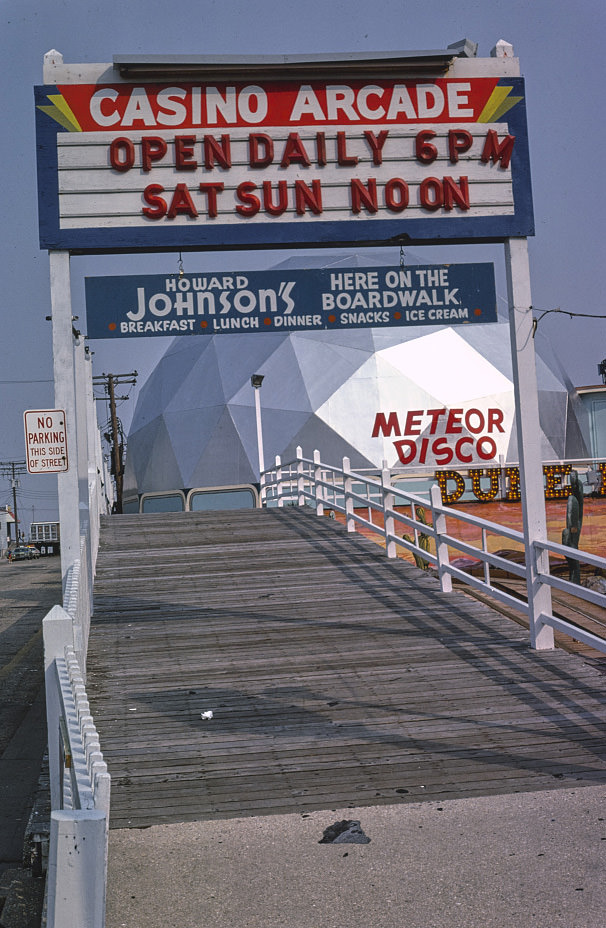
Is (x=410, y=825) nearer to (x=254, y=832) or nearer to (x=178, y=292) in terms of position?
(x=254, y=832)

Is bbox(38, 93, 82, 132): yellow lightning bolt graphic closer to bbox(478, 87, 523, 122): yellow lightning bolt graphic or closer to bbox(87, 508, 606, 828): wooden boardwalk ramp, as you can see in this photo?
bbox(478, 87, 523, 122): yellow lightning bolt graphic

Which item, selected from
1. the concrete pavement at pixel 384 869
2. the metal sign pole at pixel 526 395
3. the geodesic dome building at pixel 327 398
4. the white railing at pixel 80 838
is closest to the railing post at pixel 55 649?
the concrete pavement at pixel 384 869

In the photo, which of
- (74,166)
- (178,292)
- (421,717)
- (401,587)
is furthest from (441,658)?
(74,166)

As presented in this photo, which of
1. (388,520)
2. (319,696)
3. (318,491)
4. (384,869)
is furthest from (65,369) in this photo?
(318,491)

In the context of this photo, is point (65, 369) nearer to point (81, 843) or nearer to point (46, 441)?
point (46, 441)

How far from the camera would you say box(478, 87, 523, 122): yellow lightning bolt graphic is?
10594 mm

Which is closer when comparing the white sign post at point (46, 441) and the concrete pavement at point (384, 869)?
the concrete pavement at point (384, 869)

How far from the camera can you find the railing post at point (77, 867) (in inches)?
115

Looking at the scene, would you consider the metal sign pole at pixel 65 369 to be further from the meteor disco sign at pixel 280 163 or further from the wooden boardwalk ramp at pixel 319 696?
the wooden boardwalk ramp at pixel 319 696

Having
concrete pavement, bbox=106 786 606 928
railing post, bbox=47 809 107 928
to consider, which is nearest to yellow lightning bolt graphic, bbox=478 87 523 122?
concrete pavement, bbox=106 786 606 928

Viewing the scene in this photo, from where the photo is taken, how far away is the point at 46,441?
31.7 ft

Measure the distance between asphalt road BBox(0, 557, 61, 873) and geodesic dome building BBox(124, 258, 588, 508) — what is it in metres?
10.3

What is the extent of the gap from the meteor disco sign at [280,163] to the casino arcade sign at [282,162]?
0.01 m

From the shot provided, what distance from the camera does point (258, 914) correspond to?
15.5ft
